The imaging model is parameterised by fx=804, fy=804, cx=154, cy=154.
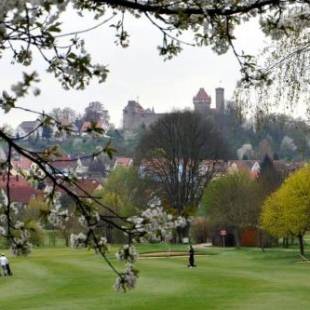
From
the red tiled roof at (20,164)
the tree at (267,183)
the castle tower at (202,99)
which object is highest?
the castle tower at (202,99)

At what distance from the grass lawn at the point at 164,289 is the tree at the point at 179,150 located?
89.2ft

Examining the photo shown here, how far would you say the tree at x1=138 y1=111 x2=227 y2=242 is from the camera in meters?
66.9

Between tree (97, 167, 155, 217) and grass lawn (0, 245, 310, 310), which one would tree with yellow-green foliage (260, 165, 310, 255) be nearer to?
grass lawn (0, 245, 310, 310)

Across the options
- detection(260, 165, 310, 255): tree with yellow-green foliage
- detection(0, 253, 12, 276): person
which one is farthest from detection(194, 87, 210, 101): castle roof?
detection(0, 253, 12, 276): person

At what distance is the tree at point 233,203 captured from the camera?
57.1 m

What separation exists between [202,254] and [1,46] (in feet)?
158

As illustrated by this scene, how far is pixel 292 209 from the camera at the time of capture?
148ft

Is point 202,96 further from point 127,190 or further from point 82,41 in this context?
point 82,41

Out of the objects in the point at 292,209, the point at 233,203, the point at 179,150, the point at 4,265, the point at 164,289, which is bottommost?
the point at 164,289

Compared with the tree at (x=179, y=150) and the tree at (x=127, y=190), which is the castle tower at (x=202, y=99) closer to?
the tree at (x=127, y=190)

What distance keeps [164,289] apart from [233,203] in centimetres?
3340

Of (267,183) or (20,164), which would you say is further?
(267,183)

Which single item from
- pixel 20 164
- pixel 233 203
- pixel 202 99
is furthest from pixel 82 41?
pixel 202 99

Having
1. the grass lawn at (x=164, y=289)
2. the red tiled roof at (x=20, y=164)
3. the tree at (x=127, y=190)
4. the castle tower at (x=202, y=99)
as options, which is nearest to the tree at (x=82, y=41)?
the red tiled roof at (x=20, y=164)
